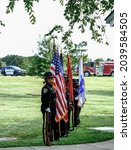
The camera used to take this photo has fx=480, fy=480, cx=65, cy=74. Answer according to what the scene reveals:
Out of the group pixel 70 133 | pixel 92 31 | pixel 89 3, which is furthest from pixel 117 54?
pixel 70 133

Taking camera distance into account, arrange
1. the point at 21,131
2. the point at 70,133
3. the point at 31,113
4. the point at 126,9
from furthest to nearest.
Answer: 1. the point at 31,113
2. the point at 21,131
3. the point at 70,133
4. the point at 126,9

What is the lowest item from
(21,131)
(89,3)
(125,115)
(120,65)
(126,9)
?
(21,131)

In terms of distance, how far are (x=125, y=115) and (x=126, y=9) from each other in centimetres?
88

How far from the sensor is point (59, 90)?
12.2 meters

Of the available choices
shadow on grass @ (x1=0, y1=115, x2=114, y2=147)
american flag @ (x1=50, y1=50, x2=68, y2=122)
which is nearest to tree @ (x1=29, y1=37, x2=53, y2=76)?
shadow on grass @ (x1=0, y1=115, x2=114, y2=147)

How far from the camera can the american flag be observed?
39.9 ft

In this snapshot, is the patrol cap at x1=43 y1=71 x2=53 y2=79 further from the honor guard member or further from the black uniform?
the black uniform

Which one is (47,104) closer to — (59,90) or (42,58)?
(59,90)

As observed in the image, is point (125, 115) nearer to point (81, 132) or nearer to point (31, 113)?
point (81, 132)

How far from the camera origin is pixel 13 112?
2253 cm

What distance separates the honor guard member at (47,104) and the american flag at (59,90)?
46 centimetres

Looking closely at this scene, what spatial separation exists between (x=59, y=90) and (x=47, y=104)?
3.37 feet

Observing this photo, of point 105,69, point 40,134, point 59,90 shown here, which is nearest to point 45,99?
point 59,90

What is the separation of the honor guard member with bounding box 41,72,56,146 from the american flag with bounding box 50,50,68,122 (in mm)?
461
